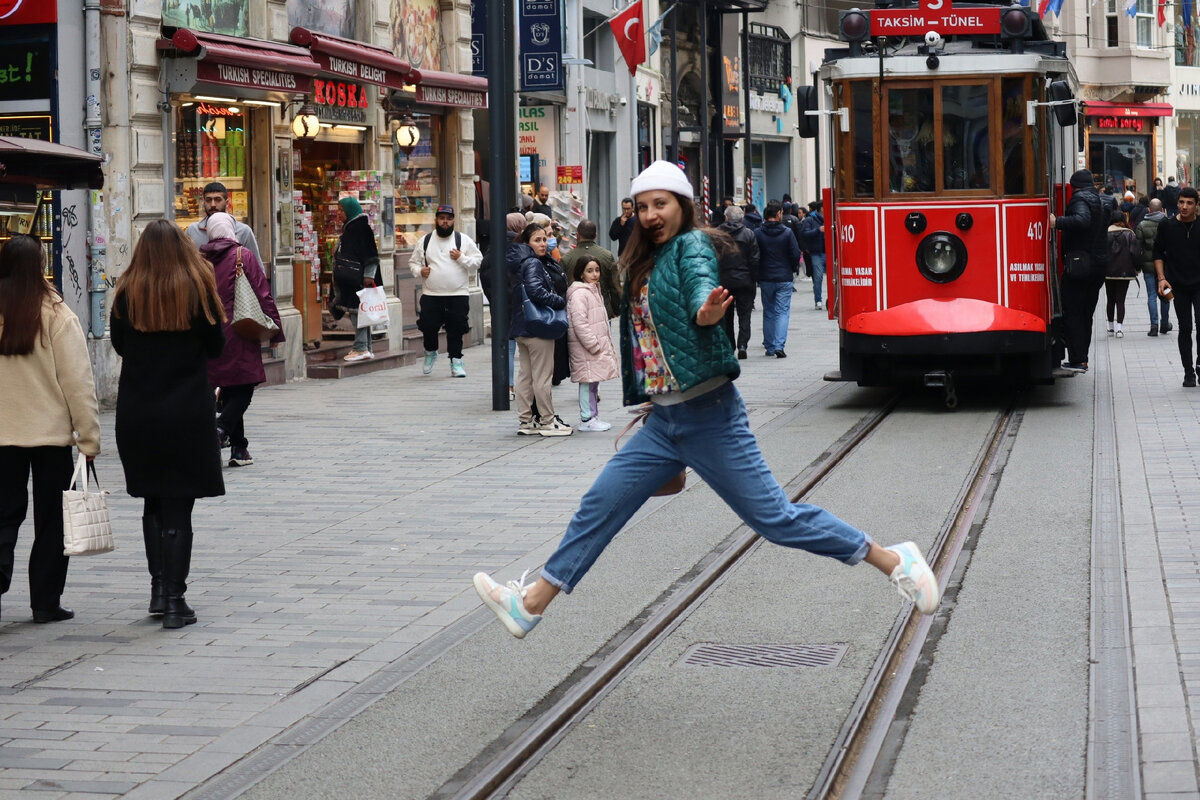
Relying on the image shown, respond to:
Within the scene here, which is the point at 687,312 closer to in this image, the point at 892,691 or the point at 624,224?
the point at 892,691

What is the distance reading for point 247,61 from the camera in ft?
55.1

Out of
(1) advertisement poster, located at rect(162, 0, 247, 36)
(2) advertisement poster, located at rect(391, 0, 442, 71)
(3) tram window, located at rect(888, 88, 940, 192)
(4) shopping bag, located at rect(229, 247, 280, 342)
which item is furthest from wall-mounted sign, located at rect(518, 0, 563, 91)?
(4) shopping bag, located at rect(229, 247, 280, 342)

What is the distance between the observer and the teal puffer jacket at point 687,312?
5820mm

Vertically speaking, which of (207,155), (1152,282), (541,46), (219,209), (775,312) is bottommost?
(775,312)

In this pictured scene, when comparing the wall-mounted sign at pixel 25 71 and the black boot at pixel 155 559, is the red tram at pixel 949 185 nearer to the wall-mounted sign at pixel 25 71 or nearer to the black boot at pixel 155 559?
the wall-mounted sign at pixel 25 71

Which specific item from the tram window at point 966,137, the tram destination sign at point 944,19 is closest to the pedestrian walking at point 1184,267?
the tram window at point 966,137

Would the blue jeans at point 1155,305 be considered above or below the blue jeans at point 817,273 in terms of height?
below

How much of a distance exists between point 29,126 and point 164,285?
889 centimetres

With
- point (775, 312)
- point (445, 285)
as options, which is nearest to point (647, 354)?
point (445, 285)

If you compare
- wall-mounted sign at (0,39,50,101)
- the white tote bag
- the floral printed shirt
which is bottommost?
the white tote bag

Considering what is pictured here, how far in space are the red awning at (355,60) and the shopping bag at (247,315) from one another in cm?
748

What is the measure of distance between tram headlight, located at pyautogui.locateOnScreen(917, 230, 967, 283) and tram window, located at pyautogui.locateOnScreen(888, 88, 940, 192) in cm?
43

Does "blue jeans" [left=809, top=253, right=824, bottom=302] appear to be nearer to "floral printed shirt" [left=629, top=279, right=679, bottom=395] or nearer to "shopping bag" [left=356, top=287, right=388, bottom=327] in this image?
"shopping bag" [left=356, top=287, right=388, bottom=327]

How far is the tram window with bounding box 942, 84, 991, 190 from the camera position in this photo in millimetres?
14758
